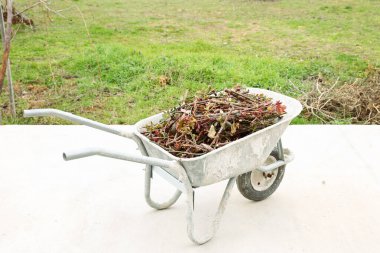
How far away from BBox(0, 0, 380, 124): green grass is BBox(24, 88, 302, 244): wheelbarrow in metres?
1.65

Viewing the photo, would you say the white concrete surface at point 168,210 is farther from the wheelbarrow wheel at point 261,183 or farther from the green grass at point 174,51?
the green grass at point 174,51

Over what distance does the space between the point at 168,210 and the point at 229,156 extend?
0.77m

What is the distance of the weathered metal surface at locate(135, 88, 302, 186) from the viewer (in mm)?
2408

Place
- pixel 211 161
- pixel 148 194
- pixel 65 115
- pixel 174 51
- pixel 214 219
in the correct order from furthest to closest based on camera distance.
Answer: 1. pixel 174 51
2. pixel 148 194
3. pixel 214 219
4. pixel 65 115
5. pixel 211 161

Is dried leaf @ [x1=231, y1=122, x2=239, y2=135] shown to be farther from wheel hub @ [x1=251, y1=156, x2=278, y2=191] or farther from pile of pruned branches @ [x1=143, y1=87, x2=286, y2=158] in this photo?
wheel hub @ [x1=251, y1=156, x2=278, y2=191]

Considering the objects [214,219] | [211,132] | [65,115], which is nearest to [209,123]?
[211,132]

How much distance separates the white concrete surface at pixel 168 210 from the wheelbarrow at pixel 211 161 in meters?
0.16

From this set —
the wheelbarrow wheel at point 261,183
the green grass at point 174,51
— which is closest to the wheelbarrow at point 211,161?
the wheelbarrow wheel at point 261,183

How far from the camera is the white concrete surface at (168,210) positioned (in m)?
2.77

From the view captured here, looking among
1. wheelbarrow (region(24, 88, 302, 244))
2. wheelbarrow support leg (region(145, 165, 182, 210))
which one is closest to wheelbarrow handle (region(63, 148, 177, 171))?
wheelbarrow (region(24, 88, 302, 244))

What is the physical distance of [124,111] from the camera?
5.29 m

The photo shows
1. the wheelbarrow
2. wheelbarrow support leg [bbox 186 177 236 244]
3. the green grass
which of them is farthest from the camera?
the green grass

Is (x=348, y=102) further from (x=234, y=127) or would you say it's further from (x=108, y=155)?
(x=108, y=155)

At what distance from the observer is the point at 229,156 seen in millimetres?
2496
